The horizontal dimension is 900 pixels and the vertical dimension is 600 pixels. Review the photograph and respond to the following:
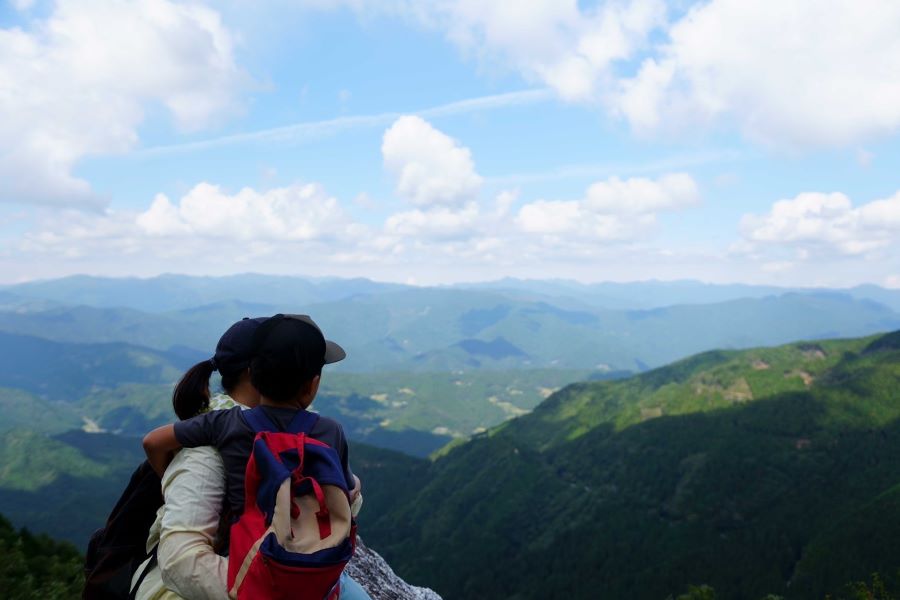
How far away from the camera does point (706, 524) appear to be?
177625 millimetres

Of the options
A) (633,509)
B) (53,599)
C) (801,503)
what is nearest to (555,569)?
(633,509)

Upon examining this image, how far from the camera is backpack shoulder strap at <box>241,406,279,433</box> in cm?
473

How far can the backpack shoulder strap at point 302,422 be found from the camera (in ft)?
16.0

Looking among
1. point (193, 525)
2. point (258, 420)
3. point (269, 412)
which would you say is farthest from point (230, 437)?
point (193, 525)

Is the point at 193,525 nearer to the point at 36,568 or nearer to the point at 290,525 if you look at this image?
the point at 290,525

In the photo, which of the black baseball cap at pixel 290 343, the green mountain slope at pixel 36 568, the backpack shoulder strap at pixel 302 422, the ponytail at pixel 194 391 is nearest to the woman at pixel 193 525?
the ponytail at pixel 194 391

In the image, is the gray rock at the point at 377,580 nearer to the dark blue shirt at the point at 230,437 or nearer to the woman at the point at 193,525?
the woman at the point at 193,525

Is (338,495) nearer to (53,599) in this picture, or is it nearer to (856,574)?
(53,599)

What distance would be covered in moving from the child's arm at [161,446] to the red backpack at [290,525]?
2.63 feet

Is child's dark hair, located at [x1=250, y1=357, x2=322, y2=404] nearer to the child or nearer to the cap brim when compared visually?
the child

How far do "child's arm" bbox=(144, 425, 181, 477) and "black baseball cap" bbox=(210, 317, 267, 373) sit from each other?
850mm

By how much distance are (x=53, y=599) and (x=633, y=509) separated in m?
207

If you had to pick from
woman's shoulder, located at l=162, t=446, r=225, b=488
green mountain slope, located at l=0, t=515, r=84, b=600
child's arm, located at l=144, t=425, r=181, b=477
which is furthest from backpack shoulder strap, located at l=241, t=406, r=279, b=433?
green mountain slope, located at l=0, t=515, r=84, b=600

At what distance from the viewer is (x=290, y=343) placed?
16.3 ft
